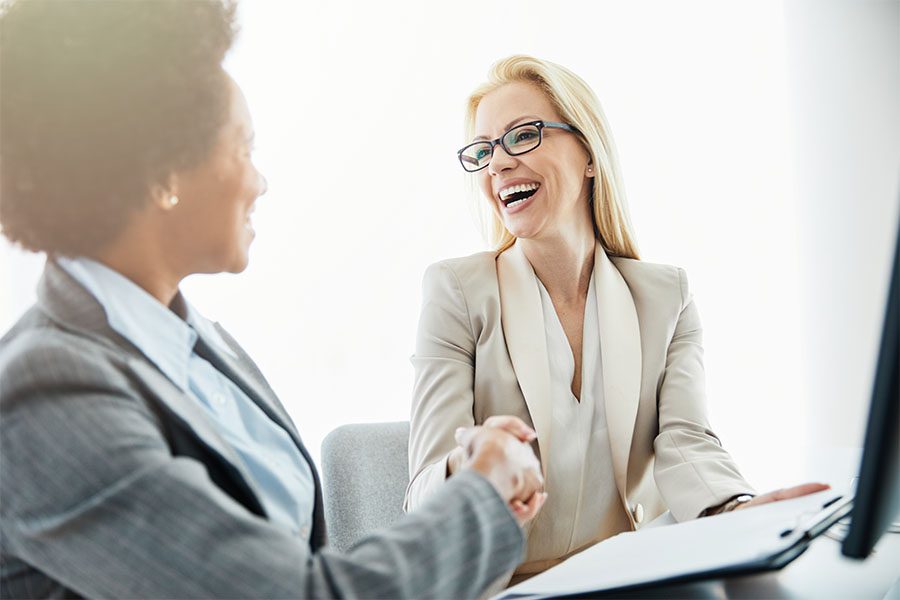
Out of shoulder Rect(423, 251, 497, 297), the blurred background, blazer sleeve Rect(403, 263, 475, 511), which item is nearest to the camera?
blazer sleeve Rect(403, 263, 475, 511)

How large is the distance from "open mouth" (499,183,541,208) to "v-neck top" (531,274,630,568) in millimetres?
341

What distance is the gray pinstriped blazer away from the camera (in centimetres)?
70

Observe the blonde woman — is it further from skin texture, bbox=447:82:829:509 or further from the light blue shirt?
the light blue shirt

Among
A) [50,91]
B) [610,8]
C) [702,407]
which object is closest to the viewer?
[50,91]

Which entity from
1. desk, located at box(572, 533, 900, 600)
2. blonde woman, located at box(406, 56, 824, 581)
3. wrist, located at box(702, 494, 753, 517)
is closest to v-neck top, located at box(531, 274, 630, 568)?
blonde woman, located at box(406, 56, 824, 581)

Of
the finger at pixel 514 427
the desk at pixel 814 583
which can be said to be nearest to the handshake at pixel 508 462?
the finger at pixel 514 427

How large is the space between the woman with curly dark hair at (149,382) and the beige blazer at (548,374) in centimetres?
63

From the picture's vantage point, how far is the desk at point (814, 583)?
94 centimetres

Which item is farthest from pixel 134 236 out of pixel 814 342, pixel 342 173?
pixel 814 342

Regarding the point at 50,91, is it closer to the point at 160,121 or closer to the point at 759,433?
the point at 160,121

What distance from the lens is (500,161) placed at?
6.00 ft

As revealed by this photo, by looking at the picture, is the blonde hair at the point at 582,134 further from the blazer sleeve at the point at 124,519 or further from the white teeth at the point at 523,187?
the blazer sleeve at the point at 124,519

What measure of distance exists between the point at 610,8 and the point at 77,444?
3489 millimetres

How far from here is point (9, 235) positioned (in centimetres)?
88
